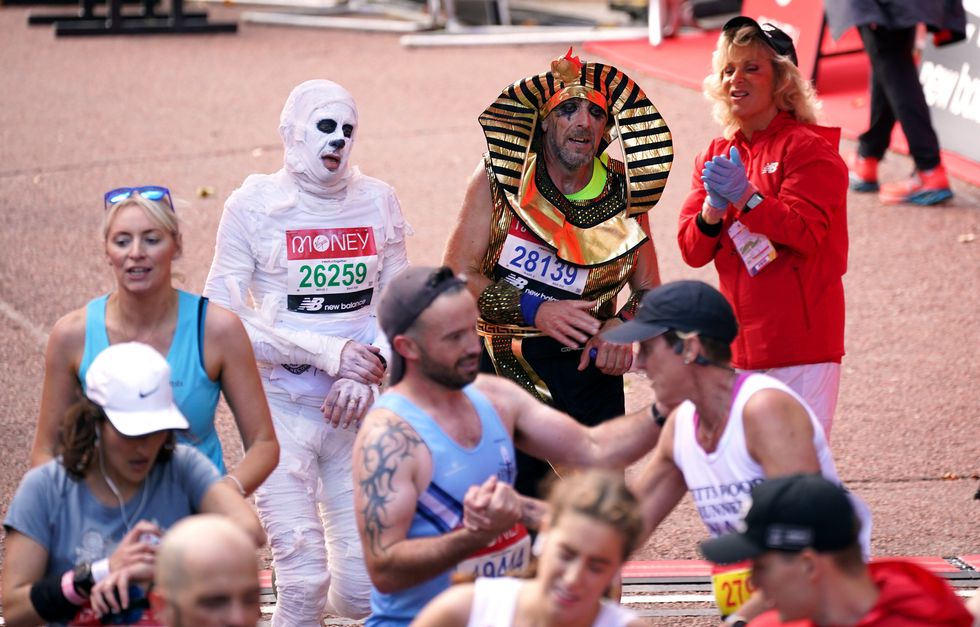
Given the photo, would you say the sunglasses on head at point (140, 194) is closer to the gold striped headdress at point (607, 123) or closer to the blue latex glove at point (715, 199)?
the gold striped headdress at point (607, 123)

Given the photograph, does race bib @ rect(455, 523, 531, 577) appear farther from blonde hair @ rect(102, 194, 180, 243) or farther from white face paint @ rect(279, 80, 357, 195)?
white face paint @ rect(279, 80, 357, 195)

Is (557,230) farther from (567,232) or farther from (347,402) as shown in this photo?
(347,402)

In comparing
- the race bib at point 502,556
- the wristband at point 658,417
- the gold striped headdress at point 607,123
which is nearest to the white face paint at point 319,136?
the gold striped headdress at point 607,123

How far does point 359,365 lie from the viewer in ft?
17.0

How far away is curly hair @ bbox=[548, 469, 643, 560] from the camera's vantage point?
11.0 ft

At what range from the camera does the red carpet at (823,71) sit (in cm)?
1160

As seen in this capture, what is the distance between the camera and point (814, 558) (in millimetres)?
3291

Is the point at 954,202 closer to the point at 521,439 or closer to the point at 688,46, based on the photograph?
the point at 688,46

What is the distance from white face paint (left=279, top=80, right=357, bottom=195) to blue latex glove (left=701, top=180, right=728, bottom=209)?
134 cm

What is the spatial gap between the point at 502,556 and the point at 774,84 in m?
2.36

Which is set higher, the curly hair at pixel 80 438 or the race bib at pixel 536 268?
the race bib at pixel 536 268

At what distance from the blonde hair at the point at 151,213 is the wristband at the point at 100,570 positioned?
1249 millimetres

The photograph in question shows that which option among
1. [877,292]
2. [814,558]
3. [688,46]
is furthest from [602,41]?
[814,558]

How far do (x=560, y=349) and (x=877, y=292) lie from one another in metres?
4.29
